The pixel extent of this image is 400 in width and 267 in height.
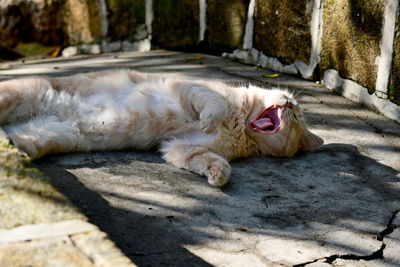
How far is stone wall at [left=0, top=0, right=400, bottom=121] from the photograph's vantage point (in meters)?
4.95

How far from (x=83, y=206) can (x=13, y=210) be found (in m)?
0.74

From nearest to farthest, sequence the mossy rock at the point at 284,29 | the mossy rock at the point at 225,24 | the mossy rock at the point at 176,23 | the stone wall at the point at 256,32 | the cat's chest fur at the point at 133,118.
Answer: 1. the cat's chest fur at the point at 133,118
2. the stone wall at the point at 256,32
3. the mossy rock at the point at 284,29
4. the mossy rock at the point at 225,24
5. the mossy rock at the point at 176,23

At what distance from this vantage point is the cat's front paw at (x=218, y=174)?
3412 mm

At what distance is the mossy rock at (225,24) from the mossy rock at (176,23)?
22cm

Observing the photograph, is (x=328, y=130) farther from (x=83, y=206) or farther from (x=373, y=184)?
(x=83, y=206)

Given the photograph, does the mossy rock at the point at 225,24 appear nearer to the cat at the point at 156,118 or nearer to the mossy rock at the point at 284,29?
the mossy rock at the point at 284,29

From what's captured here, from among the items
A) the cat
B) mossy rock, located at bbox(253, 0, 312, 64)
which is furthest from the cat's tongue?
mossy rock, located at bbox(253, 0, 312, 64)

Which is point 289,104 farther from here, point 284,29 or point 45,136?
point 284,29

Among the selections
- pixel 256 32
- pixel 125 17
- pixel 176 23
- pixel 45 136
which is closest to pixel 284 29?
pixel 256 32

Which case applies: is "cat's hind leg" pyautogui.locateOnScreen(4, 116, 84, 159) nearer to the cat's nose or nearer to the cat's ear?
the cat's nose

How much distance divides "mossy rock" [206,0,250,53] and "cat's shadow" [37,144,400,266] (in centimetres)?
318

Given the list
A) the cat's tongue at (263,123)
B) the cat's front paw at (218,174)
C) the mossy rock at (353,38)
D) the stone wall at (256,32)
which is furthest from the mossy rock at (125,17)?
the cat's front paw at (218,174)

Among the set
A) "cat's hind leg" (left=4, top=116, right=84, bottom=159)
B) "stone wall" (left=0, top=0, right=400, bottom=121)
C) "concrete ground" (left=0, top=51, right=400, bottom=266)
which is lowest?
"concrete ground" (left=0, top=51, right=400, bottom=266)

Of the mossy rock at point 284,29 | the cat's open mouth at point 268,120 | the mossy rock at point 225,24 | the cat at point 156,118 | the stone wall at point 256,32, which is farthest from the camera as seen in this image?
the mossy rock at point 225,24
